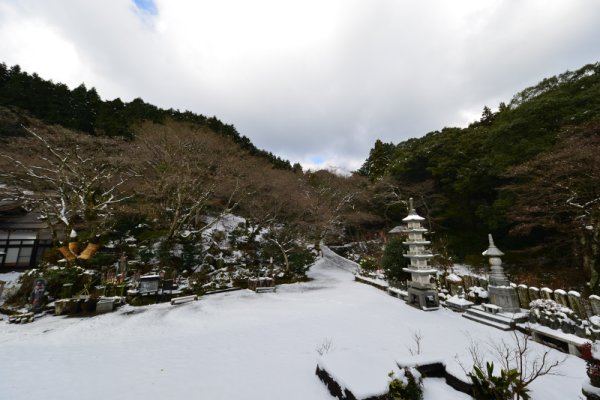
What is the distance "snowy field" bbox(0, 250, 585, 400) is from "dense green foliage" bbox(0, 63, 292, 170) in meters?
19.0

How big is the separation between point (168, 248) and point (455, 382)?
47.6 ft

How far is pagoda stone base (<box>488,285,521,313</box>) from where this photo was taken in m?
6.81

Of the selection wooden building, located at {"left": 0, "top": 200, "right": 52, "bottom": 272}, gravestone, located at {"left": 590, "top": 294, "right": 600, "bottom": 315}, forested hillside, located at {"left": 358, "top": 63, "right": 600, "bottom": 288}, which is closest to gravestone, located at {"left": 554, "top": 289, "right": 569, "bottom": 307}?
gravestone, located at {"left": 590, "top": 294, "right": 600, "bottom": 315}

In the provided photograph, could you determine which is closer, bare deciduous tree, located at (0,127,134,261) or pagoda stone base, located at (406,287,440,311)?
pagoda stone base, located at (406,287,440,311)

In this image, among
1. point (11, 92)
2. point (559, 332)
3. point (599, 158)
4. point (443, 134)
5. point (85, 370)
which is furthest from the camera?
point (443, 134)

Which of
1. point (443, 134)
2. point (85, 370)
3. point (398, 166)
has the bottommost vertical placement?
point (85, 370)

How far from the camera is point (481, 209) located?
54.5 feet

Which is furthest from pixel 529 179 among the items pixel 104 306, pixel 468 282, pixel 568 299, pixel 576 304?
pixel 104 306

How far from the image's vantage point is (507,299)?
6859 millimetres

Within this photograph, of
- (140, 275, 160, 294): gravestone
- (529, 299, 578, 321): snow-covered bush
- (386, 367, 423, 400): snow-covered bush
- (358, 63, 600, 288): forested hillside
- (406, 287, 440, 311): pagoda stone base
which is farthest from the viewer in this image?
(140, 275, 160, 294): gravestone

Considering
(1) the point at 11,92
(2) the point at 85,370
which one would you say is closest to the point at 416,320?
(2) the point at 85,370

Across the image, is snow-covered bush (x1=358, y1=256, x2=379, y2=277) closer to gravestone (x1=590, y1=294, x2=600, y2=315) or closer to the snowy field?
the snowy field

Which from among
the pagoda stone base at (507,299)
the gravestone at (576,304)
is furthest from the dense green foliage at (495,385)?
the pagoda stone base at (507,299)

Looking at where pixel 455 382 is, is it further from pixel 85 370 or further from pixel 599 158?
pixel 599 158
